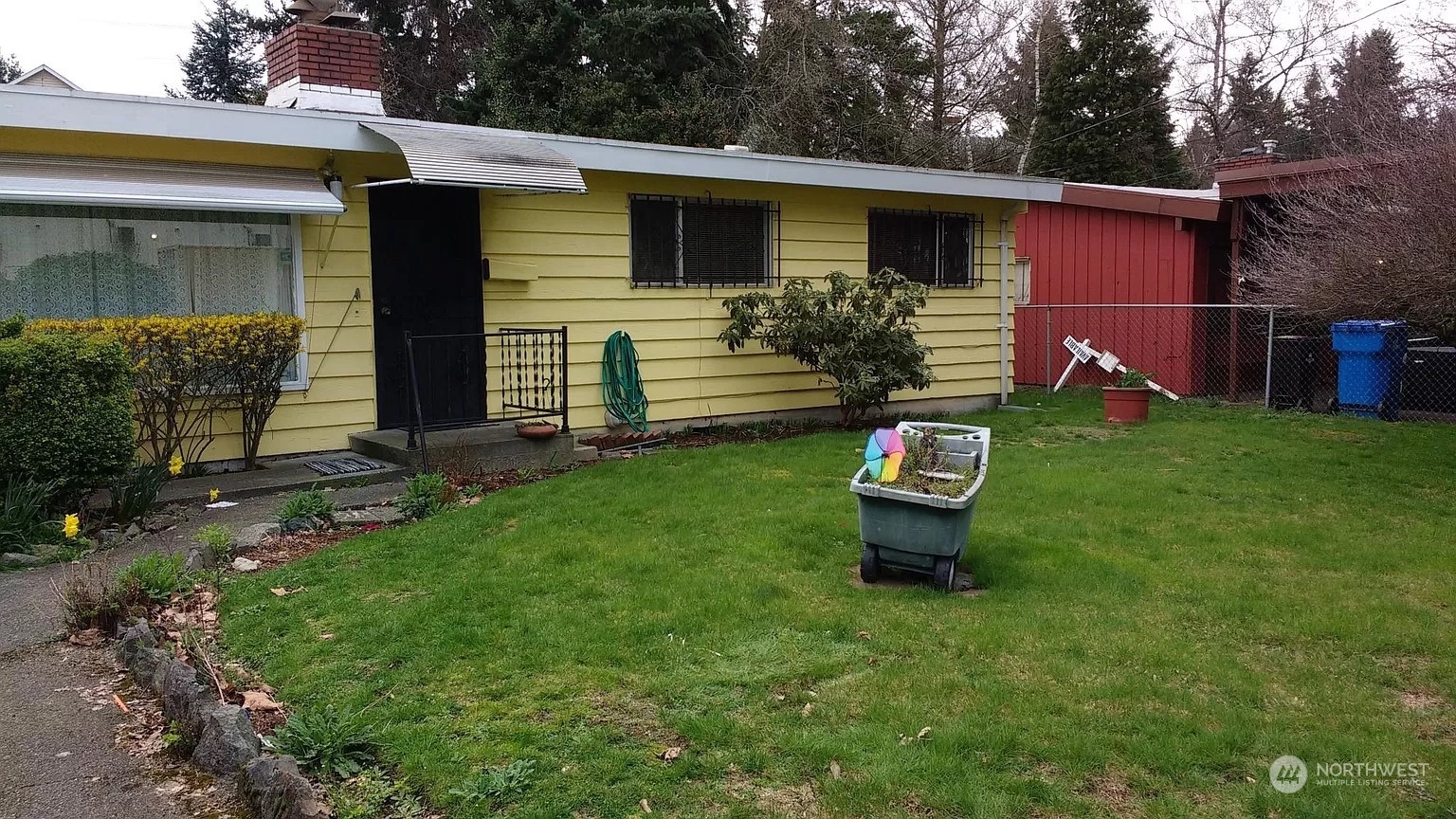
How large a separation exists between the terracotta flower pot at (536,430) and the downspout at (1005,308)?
5919 mm

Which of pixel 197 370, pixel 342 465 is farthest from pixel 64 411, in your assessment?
pixel 342 465

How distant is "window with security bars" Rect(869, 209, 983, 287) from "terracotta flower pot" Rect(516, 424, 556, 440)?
4356 millimetres

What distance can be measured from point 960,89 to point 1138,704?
67.3ft

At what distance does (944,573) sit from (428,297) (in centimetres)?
493

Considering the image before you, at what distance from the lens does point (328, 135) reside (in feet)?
23.4

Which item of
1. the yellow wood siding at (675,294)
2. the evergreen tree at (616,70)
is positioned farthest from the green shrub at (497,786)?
the evergreen tree at (616,70)

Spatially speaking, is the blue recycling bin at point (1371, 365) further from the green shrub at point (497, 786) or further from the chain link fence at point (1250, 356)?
the green shrub at point (497, 786)

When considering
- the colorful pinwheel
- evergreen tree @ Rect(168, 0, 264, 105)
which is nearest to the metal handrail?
the colorful pinwheel

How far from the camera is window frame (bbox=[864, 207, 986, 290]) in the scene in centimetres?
1068

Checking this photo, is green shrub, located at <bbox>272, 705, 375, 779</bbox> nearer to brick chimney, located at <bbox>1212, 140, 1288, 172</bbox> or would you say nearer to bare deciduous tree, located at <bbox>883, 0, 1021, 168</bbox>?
brick chimney, located at <bbox>1212, 140, 1288, 172</bbox>

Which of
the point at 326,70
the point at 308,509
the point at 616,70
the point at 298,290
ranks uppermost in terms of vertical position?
the point at 616,70

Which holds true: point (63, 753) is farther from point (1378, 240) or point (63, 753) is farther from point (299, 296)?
point (1378, 240)

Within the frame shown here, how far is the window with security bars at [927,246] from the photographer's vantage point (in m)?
10.8

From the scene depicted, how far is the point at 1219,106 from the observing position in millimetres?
25859
